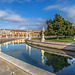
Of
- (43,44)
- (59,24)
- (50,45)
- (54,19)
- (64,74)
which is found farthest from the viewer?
(54,19)

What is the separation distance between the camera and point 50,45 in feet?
66.6

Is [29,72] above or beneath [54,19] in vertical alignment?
beneath

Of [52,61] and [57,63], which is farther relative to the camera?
[52,61]

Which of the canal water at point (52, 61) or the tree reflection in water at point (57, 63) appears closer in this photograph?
the canal water at point (52, 61)

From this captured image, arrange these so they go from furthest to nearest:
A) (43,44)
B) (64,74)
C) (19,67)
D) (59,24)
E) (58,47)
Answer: (59,24) → (43,44) → (58,47) → (64,74) → (19,67)

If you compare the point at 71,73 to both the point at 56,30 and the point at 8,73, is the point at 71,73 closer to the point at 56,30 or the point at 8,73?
the point at 8,73

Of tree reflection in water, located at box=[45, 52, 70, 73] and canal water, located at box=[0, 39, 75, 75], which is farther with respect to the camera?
tree reflection in water, located at box=[45, 52, 70, 73]

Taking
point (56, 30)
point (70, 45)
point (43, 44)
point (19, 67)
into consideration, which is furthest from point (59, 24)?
point (19, 67)

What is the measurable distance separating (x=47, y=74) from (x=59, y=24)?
87.2ft

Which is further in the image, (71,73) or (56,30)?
(56,30)

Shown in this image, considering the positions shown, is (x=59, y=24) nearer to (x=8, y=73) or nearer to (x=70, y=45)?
(x=70, y=45)

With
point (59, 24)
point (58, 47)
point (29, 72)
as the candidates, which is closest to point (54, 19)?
point (59, 24)

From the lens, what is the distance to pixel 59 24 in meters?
28.4

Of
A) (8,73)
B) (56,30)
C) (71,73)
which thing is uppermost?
(56,30)
